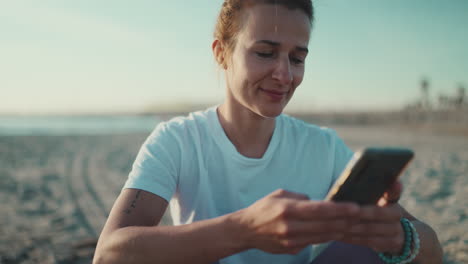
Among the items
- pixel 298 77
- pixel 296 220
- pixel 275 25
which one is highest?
pixel 275 25

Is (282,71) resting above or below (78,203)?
above

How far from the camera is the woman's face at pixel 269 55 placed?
1.72 meters

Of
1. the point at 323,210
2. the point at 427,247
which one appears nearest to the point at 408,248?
the point at 427,247

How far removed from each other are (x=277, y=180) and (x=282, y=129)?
1.23ft

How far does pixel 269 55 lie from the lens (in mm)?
1755

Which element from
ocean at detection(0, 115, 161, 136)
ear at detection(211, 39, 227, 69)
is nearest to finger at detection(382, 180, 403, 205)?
ear at detection(211, 39, 227, 69)

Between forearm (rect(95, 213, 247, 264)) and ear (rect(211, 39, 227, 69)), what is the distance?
1.15m

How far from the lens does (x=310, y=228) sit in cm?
95

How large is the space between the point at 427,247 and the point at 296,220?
3.18 ft

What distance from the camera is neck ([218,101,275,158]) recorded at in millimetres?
Answer: 1976

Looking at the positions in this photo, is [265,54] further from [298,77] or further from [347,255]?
[347,255]

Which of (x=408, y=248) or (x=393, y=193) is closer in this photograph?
(x=393, y=193)

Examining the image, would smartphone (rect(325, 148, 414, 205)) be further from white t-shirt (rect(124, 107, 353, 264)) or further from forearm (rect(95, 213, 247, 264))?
white t-shirt (rect(124, 107, 353, 264))

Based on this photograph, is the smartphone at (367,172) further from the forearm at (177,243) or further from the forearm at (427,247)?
the forearm at (427,247)
